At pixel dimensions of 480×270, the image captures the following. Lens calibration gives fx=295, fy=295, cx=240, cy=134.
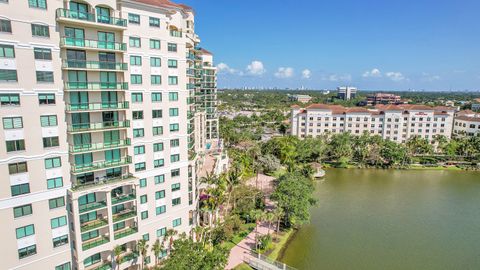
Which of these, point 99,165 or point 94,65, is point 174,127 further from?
point 94,65

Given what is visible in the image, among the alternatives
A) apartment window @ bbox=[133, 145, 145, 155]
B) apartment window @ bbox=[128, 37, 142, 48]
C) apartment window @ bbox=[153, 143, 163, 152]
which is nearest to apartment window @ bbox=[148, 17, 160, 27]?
apartment window @ bbox=[128, 37, 142, 48]

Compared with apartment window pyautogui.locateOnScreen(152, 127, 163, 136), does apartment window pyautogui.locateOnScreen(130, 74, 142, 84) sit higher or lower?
higher

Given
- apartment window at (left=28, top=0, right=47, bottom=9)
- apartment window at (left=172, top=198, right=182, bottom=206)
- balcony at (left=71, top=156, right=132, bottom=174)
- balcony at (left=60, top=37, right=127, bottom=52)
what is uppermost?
apartment window at (left=28, top=0, right=47, bottom=9)

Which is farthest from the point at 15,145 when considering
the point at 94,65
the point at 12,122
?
the point at 94,65

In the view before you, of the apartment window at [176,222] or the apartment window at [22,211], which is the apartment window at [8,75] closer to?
the apartment window at [22,211]

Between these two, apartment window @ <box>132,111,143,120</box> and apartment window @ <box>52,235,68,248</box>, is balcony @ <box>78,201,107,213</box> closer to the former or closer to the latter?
apartment window @ <box>52,235,68,248</box>

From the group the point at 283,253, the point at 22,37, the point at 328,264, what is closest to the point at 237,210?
the point at 283,253
